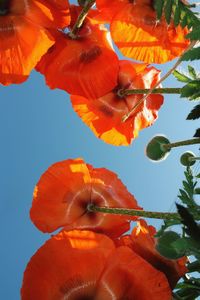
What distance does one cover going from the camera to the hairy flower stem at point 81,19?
9.23 ft

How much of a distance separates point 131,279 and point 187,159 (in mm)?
1150

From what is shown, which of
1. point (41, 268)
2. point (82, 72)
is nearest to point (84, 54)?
point (82, 72)

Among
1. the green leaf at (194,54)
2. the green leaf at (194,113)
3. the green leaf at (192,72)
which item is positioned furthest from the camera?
the green leaf at (192,72)

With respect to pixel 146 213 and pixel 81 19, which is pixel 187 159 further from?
pixel 81 19

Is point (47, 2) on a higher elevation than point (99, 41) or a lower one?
higher

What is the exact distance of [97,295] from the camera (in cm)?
243

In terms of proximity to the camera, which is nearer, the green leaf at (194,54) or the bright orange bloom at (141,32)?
the green leaf at (194,54)

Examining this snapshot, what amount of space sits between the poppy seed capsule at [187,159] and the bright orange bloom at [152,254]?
26.8 inches

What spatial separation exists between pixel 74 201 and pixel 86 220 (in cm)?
18

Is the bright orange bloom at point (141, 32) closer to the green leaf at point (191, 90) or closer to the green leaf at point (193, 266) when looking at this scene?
the green leaf at point (191, 90)

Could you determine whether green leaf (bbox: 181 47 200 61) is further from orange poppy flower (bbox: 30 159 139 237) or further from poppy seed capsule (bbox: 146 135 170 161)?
poppy seed capsule (bbox: 146 135 170 161)

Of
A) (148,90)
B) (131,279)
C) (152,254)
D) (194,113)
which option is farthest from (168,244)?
(148,90)

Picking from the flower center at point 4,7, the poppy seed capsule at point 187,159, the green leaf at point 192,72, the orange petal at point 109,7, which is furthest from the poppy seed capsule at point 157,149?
the flower center at point 4,7

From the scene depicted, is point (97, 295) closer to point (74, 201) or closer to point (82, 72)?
point (74, 201)
